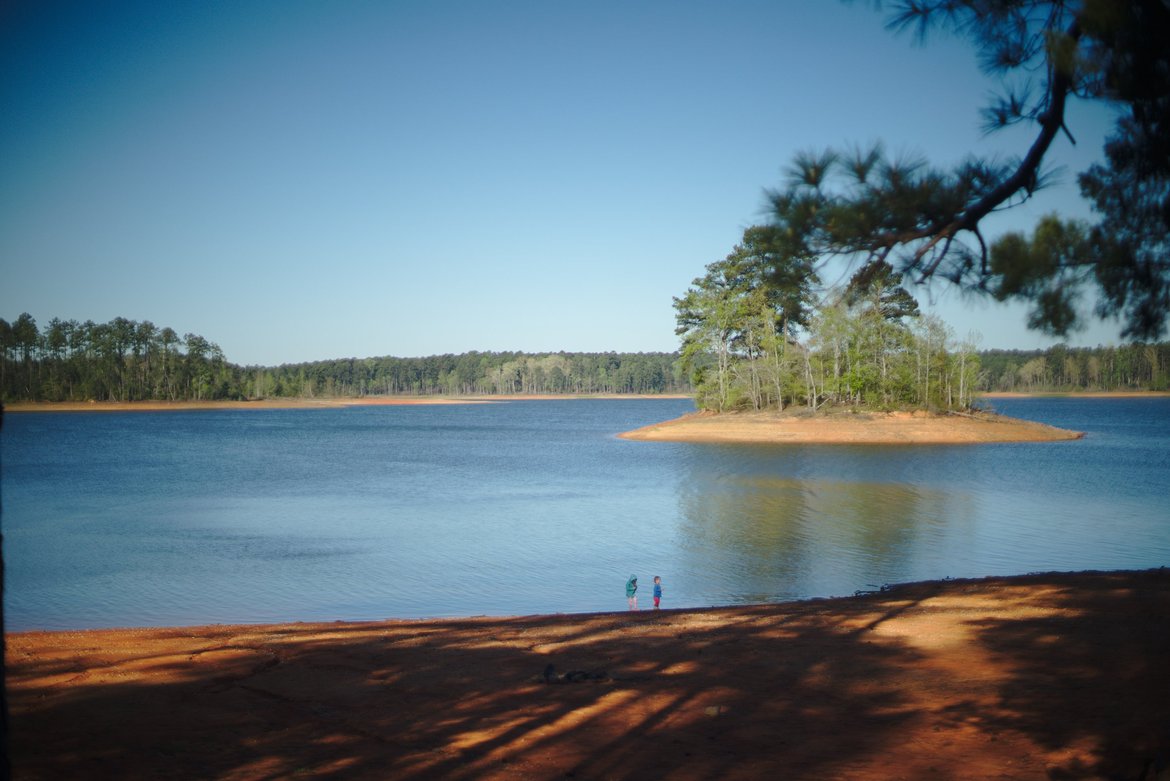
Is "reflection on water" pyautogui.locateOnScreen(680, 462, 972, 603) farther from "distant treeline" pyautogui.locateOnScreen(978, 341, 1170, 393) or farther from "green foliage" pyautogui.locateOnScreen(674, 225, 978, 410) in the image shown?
"distant treeline" pyautogui.locateOnScreen(978, 341, 1170, 393)

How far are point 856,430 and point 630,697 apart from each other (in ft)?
161

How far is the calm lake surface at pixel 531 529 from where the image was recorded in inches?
555

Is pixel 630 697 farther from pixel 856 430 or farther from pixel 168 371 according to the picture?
pixel 168 371

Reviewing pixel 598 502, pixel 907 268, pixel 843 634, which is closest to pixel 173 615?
pixel 843 634

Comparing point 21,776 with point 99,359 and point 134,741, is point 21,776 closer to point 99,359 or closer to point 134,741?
point 134,741

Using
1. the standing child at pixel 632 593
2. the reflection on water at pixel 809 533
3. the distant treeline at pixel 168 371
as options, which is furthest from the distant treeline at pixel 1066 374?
the standing child at pixel 632 593

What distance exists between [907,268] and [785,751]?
12.4 feet

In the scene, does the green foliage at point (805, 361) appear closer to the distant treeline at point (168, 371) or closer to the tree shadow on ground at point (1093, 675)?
the distant treeline at point (168, 371)

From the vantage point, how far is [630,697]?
276 inches

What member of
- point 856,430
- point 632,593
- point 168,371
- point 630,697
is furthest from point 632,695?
point 168,371

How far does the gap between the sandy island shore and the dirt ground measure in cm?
4342

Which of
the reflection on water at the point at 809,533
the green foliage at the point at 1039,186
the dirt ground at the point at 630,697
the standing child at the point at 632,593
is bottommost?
the reflection on water at the point at 809,533

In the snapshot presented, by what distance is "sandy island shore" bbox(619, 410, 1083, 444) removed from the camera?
51125 millimetres

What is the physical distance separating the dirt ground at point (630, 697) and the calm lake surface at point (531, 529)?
3937 mm
